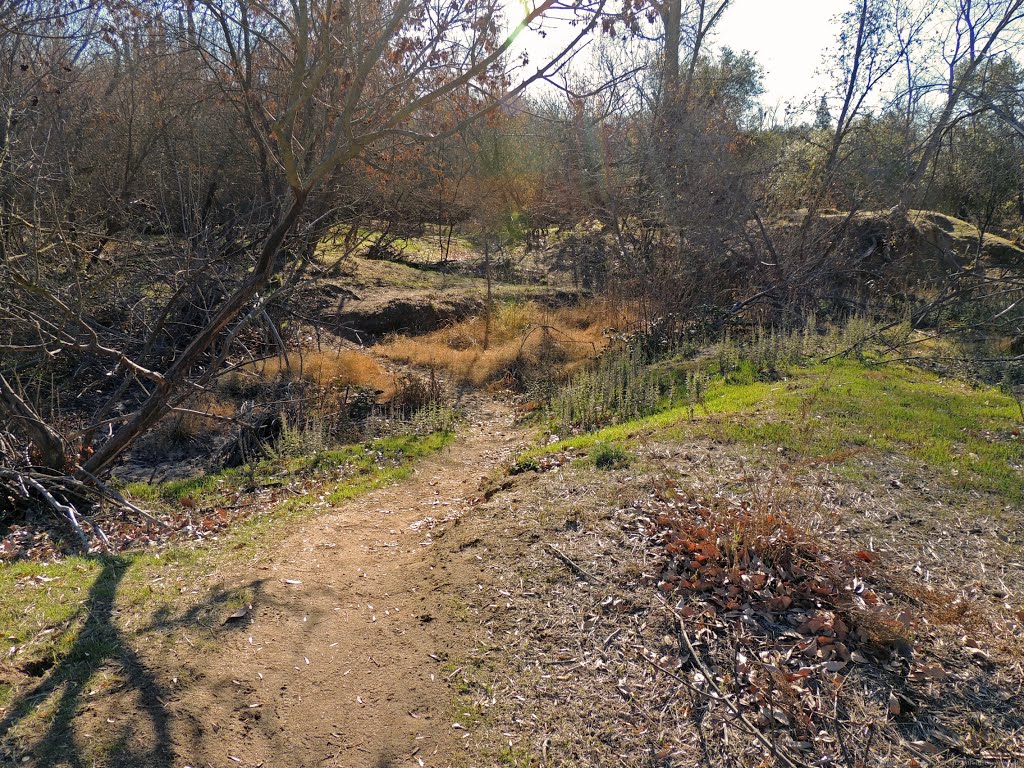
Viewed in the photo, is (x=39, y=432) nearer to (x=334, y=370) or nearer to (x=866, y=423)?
(x=334, y=370)

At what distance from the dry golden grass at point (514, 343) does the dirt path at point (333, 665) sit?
687 cm

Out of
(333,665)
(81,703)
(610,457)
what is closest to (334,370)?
(610,457)

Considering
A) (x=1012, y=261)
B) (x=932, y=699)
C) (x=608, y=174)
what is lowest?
(x=932, y=699)

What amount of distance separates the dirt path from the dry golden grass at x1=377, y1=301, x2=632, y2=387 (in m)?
6.87

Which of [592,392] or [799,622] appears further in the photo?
[592,392]

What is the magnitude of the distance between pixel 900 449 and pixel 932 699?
3448 millimetres

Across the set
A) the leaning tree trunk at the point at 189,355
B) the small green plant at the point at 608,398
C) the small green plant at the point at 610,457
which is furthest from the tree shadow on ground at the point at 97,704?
the small green plant at the point at 608,398

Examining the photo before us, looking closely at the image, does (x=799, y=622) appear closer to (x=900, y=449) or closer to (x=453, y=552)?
(x=453, y=552)

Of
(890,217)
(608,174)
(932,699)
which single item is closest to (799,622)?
(932,699)

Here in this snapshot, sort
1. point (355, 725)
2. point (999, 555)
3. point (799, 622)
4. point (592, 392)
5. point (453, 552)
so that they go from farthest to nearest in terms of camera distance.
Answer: point (592, 392) → point (453, 552) → point (999, 555) → point (799, 622) → point (355, 725)

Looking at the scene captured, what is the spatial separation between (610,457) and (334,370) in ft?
21.8

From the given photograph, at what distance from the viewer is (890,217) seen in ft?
50.8

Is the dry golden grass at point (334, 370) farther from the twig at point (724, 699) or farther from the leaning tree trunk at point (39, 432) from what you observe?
the twig at point (724, 699)

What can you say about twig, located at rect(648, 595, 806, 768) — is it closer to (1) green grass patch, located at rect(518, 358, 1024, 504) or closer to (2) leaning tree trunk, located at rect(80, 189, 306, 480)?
(1) green grass patch, located at rect(518, 358, 1024, 504)
